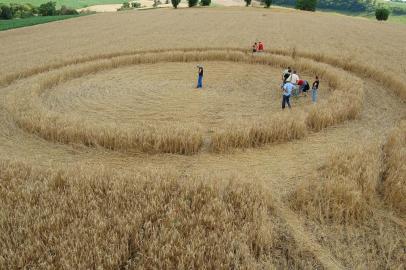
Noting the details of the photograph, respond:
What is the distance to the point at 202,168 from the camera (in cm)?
880

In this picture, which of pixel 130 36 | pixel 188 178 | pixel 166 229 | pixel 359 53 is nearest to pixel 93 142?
pixel 188 178

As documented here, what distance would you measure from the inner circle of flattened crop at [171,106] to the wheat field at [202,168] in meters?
0.08

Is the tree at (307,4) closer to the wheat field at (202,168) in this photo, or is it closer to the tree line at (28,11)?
the tree line at (28,11)

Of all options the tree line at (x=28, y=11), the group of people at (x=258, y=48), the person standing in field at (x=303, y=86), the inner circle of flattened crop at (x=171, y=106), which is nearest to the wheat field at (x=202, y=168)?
the inner circle of flattened crop at (x=171, y=106)

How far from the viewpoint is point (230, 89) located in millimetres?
17531

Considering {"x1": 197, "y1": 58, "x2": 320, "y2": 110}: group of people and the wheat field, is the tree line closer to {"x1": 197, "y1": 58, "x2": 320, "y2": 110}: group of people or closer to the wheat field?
the wheat field

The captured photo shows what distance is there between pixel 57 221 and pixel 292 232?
408 centimetres

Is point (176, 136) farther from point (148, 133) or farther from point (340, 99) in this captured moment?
point (340, 99)

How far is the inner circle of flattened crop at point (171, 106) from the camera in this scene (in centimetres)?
984

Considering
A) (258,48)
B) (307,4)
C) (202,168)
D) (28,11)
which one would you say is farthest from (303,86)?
(28,11)

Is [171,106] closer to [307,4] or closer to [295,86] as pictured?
[295,86]

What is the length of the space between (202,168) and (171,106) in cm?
645

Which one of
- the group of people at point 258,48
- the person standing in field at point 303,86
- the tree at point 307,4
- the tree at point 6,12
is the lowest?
the person standing in field at point 303,86

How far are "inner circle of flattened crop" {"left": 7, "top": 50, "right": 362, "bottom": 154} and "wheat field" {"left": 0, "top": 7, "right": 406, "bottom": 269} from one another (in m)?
0.08
